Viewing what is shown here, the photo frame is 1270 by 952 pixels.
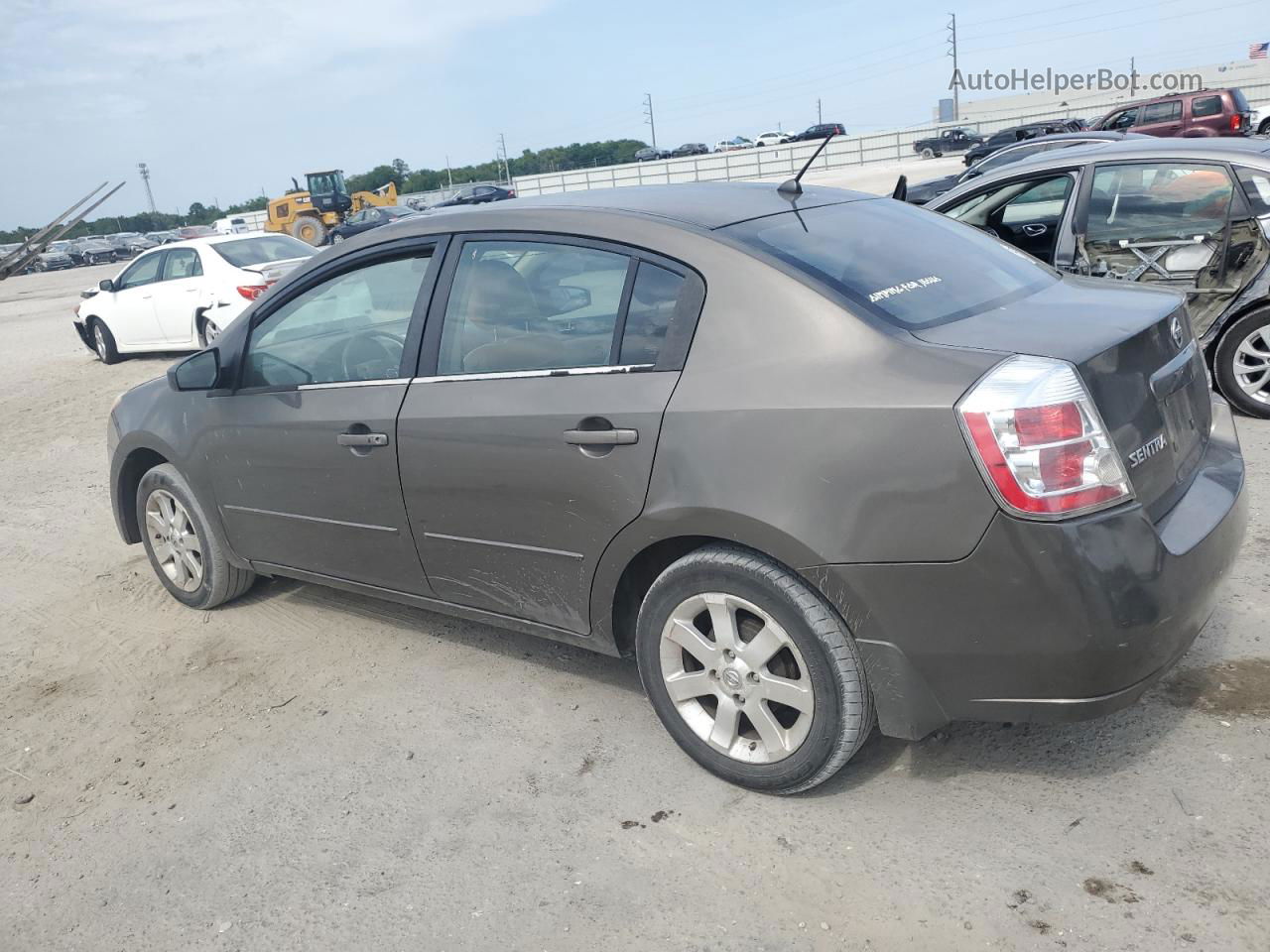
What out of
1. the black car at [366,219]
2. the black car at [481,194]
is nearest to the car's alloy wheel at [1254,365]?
the black car at [366,219]

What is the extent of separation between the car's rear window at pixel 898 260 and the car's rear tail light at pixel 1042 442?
0.40 meters

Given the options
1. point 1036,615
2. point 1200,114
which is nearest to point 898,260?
point 1036,615

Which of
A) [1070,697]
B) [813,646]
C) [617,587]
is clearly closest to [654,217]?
[617,587]

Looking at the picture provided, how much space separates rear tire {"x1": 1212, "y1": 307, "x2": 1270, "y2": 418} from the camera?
603cm

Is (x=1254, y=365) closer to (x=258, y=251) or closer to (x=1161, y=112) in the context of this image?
(x=258, y=251)

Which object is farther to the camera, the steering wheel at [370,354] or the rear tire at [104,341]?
the rear tire at [104,341]

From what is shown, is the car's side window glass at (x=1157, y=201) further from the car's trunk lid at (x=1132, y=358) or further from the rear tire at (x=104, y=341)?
the rear tire at (x=104, y=341)

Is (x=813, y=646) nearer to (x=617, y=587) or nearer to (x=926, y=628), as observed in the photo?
(x=926, y=628)

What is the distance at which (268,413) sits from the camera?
4.09 metres

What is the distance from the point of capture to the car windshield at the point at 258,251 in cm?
1249

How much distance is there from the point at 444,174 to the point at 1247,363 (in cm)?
9680

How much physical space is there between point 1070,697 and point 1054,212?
16.5 ft

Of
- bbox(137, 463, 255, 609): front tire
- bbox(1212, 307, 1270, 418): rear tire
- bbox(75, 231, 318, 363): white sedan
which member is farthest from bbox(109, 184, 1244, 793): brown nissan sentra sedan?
bbox(75, 231, 318, 363): white sedan

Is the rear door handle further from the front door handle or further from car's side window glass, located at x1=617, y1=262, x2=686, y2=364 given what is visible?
the front door handle
